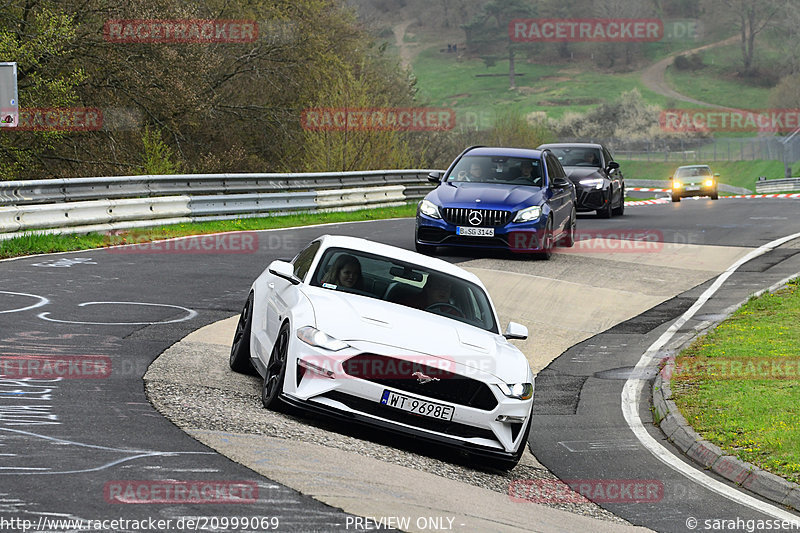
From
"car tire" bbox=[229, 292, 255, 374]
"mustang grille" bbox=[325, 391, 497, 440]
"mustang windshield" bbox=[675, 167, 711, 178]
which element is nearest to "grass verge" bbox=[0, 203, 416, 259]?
"car tire" bbox=[229, 292, 255, 374]

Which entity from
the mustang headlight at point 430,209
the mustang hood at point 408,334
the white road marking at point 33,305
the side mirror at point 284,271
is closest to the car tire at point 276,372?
the mustang hood at point 408,334

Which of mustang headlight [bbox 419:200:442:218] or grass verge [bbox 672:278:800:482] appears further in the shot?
mustang headlight [bbox 419:200:442:218]

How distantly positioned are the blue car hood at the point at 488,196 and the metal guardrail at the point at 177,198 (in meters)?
6.13

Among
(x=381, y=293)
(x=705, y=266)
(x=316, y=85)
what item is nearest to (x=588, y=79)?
(x=316, y=85)

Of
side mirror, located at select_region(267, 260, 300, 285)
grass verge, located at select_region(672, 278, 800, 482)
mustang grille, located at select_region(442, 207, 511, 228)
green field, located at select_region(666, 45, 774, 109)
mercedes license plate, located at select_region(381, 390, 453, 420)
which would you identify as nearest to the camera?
mercedes license plate, located at select_region(381, 390, 453, 420)

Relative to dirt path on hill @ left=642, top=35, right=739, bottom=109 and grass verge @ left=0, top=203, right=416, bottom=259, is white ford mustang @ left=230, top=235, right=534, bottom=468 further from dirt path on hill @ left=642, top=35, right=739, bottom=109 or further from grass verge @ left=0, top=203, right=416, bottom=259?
dirt path on hill @ left=642, top=35, right=739, bottom=109

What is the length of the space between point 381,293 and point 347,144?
28731 mm

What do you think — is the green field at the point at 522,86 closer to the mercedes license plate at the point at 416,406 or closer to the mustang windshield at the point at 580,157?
the mustang windshield at the point at 580,157

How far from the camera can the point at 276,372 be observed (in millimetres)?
8320

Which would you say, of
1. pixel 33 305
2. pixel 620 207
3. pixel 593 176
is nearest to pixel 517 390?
pixel 33 305

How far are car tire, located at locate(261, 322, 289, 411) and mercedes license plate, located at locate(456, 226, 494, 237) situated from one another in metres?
9.40

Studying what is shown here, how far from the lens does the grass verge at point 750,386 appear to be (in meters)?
8.75

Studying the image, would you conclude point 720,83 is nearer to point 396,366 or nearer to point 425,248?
point 425,248

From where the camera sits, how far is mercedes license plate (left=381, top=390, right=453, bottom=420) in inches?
305
